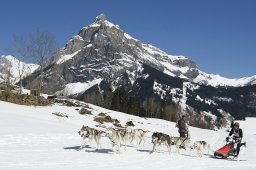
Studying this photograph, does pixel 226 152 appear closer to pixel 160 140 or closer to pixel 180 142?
pixel 180 142

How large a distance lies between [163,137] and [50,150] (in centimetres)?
665

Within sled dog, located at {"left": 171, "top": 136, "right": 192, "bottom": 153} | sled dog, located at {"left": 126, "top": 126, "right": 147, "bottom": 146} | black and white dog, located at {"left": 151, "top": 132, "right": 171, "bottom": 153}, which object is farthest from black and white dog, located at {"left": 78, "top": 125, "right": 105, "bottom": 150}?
sled dog, located at {"left": 171, "top": 136, "right": 192, "bottom": 153}

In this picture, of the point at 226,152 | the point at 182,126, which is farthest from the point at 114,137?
the point at 226,152

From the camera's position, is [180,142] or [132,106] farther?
[132,106]

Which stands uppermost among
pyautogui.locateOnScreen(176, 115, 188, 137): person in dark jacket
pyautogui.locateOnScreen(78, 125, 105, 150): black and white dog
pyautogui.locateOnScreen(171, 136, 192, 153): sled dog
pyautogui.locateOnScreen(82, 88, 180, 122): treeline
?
pyautogui.locateOnScreen(82, 88, 180, 122): treeline

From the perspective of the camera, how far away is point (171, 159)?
787 inches

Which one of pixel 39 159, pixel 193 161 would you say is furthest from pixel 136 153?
pixel 39 159

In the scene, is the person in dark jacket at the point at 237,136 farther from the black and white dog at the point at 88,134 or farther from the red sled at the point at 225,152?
the black and white dog at the point at 88,134

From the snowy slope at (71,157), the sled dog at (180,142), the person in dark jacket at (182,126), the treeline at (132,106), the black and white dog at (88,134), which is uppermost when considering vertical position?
the treeline at (132,106)

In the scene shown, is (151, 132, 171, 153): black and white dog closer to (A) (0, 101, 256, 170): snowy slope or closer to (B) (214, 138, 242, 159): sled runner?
(A) (0, 101, 256, 170): snowy slope

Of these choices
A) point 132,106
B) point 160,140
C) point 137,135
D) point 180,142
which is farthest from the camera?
point 132,106

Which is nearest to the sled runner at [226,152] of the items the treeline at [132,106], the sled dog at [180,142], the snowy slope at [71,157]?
the snowy slope at [71,157]

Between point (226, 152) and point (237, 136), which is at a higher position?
point (237, 136)

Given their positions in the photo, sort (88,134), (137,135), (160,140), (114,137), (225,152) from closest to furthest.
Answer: (114,137)
(88,134)
(225,152)
(160,140)
(137,135)
